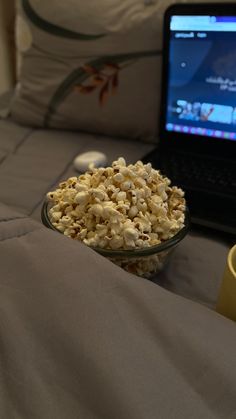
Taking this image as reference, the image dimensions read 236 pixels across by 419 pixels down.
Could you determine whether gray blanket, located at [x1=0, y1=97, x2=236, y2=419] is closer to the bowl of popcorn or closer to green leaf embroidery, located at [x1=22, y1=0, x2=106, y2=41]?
the bowl of popcorn

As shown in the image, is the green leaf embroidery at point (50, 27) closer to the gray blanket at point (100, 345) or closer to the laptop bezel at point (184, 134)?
the laptop bezel at point (184, 134)

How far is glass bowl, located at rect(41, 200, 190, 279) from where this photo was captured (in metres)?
0.45

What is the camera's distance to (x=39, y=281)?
354mm

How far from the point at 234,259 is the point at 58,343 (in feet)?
0.64

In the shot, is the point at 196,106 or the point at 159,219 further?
the point at 196,106

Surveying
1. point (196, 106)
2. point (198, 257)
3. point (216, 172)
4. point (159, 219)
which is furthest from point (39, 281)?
point (196, 106)

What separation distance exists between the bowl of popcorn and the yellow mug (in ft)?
0.28

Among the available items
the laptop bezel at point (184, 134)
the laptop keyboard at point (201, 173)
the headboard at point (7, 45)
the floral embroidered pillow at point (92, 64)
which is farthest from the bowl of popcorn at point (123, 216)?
the headboard at point (7, 45)

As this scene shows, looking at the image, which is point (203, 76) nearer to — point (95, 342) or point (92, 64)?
point (92, 64)

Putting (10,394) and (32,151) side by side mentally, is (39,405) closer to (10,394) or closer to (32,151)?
(10,394)

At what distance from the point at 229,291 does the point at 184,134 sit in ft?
1.58

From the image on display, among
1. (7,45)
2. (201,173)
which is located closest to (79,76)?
(201,173)

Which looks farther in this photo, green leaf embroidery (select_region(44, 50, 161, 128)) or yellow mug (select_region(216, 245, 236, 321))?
green leaf embroidery (select_region(44, 50, 161, 128))

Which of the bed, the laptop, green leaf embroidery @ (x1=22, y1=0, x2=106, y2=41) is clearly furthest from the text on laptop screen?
the bed
